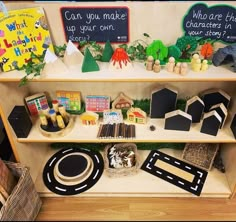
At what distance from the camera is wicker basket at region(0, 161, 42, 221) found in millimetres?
1096

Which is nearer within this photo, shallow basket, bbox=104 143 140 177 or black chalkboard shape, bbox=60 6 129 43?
black chalkboard shape, bbox=60 6 129 43

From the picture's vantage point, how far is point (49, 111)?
49.9 inches

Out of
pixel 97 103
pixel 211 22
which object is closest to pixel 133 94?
pixel 97 103

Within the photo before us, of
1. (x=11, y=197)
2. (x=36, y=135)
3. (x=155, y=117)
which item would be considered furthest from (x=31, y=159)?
(x=155, y=117)

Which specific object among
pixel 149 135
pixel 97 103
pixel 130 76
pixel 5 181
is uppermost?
pixel 130 76

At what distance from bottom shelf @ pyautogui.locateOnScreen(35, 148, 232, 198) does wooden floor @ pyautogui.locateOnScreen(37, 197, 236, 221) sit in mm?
30

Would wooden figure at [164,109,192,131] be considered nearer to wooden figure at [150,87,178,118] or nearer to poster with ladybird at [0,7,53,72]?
wooden figure at [150,87,178,118]

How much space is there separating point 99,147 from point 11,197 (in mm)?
630

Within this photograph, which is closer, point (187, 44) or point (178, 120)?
point (187, 44)

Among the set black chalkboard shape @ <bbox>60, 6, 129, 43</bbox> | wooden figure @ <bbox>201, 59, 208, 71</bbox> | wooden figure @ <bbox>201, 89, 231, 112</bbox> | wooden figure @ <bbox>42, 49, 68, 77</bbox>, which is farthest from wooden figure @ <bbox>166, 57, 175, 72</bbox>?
wooden figure @ <bbox>42, 49, 68, 77</bbox>

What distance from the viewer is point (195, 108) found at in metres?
1.25

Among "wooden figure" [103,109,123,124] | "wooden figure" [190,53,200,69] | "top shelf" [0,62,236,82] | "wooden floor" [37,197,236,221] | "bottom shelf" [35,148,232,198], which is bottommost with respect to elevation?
"wooden floor" [37,197,236,221]

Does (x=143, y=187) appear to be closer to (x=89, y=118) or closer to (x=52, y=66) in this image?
(x=89, y=118)

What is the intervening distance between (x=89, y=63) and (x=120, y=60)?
0.45 feet
